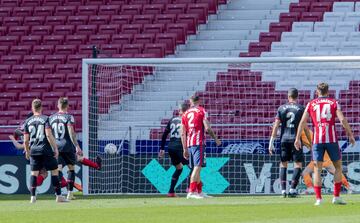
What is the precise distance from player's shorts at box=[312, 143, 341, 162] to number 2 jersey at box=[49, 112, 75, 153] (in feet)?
17.8

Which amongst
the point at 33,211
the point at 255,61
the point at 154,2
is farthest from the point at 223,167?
the point at 154,2

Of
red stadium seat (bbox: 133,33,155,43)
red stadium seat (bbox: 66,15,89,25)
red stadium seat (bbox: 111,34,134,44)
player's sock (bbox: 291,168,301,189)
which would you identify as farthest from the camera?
red stadium seat (bbox: 66,15,89,25)

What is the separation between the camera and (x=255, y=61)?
954 inches

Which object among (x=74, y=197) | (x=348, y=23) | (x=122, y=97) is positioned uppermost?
(x=348, y=23)

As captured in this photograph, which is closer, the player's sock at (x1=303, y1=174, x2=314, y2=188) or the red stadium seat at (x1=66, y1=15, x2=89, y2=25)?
the player's sock at (x1=303, y1=174, x2=314, y2=188)

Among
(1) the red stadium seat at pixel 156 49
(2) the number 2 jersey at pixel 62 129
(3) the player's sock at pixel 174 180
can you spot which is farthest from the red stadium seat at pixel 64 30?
(2) the number 2 jersey at pixel 62 129

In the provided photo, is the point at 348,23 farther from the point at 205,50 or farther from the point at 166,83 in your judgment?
the point at 166,83

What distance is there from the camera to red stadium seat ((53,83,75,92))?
3194 cm

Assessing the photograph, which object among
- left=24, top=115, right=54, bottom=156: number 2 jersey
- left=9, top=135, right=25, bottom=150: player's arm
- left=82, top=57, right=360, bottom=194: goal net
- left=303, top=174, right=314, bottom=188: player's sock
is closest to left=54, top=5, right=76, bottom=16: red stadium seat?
left=82, top=57, right=360, bottom=194: goal net

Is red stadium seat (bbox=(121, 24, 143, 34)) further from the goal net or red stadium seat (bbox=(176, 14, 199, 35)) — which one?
the goal net

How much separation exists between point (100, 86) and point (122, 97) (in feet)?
4.43

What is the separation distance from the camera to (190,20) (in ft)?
111

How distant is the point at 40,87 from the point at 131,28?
134 inches

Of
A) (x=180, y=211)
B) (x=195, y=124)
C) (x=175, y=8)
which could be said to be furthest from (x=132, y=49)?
(x=180, y=211)
